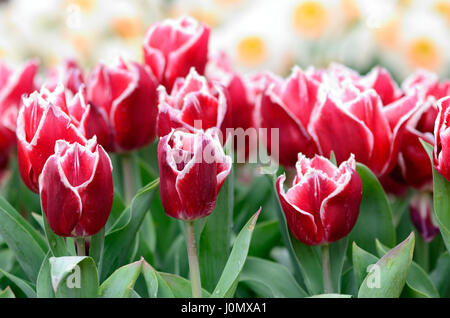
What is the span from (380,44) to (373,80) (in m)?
1.11

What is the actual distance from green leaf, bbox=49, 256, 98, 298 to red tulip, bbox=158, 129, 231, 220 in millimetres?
93

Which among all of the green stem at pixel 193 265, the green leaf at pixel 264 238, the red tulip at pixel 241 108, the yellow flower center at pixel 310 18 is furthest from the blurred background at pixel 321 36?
→ the green stem at pixel 193 265

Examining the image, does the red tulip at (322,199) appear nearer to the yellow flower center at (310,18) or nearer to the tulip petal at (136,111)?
the tulip petal at (136,111)

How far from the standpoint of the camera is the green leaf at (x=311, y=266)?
803 millimetres

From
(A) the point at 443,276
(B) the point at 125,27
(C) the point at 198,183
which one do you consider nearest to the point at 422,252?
(A) the point at 443,276

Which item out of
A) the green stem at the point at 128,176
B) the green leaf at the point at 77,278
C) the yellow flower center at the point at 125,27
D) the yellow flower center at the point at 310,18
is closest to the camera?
the green leaf at the point at 77,278

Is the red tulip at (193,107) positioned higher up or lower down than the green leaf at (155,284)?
higher up

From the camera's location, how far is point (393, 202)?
1050 mm

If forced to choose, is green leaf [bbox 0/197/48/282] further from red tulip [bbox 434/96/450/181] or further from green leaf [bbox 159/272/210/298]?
red tulip [bbox 434/96/450/181]

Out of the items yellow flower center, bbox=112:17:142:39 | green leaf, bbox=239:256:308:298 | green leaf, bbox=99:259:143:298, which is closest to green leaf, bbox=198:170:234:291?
green leaf, bbox=239:256:308:298

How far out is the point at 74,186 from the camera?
0.67 m

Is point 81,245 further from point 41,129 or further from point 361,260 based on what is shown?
point 361,260

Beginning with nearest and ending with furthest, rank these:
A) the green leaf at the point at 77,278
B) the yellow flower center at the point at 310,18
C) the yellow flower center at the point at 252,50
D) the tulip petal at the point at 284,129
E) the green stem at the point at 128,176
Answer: the green leaf at the point at 77,278 → the tulip petal at the point at 284,129 → the green stem at the point at 128,176 → the yellow flower center at the point at 310,18 → the yellow flower center at the point at 252,50

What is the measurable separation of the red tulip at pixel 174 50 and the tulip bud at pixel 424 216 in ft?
1.05
